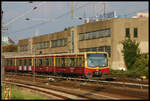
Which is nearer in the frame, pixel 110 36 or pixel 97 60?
pixel 97 60

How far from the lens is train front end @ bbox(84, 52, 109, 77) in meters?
33.6

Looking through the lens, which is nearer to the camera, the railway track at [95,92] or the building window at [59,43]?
the railway track at [95,92]

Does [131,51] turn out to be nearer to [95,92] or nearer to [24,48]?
[95,92]

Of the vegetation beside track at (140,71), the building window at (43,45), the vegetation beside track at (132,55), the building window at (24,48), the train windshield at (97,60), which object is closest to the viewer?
the train windshield at (97,60)

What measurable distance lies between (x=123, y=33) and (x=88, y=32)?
9.80m

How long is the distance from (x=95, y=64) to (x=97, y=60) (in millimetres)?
545

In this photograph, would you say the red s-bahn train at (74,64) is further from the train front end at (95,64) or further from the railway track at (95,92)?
the railway track at (95,92)

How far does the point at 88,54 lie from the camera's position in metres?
33.9

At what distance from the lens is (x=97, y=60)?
113ft

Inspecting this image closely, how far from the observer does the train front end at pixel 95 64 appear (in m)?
33.6

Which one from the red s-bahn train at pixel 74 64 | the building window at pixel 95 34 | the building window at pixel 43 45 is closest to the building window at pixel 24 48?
the building window at pixel 43 45

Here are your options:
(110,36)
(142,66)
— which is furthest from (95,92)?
(110,36)

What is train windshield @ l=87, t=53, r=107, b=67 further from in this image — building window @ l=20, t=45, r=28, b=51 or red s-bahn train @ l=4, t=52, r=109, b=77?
building window @ l=20, t=45, r=28, b=51

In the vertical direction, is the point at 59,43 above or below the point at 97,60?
above
